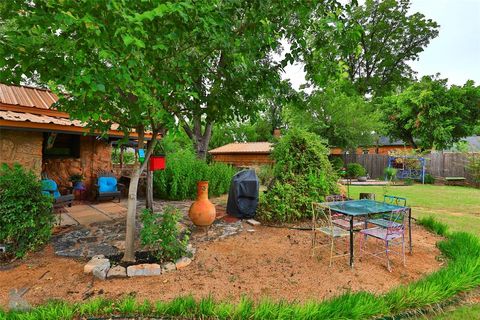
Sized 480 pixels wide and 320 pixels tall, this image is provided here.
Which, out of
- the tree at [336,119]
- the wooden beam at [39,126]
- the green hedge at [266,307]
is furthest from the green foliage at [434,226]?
the tree at [336,119]

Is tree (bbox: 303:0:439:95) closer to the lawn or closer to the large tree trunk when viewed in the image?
the lawn

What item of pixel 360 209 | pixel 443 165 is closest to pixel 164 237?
pixel 360 209

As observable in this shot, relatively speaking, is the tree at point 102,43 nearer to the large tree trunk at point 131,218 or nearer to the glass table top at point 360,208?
the large tree trunk at point 131,218

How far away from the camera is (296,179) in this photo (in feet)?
20.6

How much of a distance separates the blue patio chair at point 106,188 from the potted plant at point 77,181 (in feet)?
1.19

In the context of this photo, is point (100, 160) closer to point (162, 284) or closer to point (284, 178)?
point (284, 178)

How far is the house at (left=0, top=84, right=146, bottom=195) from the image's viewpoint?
494 centimetres

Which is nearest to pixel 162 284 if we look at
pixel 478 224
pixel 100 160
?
pixel 100 160

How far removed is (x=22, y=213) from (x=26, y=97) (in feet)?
13.4

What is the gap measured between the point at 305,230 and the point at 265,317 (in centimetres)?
316

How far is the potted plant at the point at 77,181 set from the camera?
285 inches

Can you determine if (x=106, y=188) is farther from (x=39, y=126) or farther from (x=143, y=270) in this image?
(x=143, y=270)

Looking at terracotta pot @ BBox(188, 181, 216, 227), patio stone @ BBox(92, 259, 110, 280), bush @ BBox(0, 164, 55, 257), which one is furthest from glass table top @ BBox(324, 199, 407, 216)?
bush @ BBox(0, 164, 55, 257)

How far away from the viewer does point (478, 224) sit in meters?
6.02
